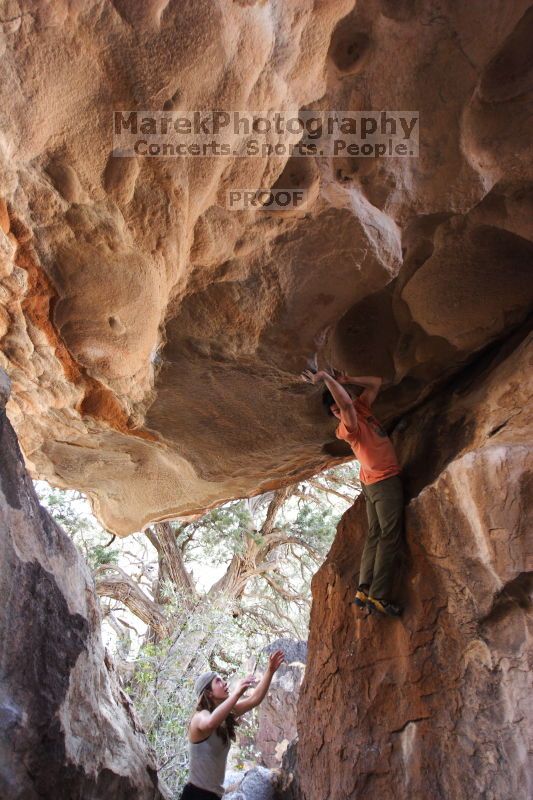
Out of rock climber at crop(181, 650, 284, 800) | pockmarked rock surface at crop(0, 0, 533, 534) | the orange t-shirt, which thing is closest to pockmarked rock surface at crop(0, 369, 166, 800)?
rock climber at crop(181, 650, 284, 800)

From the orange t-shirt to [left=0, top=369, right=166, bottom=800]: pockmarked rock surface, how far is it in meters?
1.79

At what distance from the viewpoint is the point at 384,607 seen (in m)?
3.51

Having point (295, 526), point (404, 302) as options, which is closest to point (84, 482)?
point (404, 302)

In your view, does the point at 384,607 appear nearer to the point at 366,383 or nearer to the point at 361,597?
the point at 361,597

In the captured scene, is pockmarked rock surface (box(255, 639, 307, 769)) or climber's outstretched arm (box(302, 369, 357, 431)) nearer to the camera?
climber's outstretched arm (box(302, 369, 357, 431))

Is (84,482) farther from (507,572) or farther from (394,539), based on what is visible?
(507,572)

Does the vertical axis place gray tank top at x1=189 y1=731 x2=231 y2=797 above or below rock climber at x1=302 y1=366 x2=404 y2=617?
below

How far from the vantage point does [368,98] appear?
2.46 m

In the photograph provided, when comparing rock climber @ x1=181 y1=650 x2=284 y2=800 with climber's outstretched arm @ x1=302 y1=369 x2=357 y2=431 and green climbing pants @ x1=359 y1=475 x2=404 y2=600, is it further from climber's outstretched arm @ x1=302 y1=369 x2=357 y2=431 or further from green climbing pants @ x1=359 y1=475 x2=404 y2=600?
climber's outstretched arm @ x1=302 y1=369 x2=357 y2=431

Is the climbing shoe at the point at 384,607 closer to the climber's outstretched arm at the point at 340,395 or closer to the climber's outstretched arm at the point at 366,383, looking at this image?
the climber's outstretched arm at the point at 340,395

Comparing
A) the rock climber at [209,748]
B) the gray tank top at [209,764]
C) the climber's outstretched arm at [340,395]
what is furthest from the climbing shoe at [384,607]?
the gray tank top at [209,764]

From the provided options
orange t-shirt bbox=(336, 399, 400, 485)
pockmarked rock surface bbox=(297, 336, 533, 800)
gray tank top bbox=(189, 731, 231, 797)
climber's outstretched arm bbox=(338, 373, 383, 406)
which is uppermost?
climber's outstretched arm bbox=(338, 373, 383, 406)

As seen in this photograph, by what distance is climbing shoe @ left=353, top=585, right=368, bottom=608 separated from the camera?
143 inches

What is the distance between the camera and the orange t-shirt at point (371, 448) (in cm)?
366
